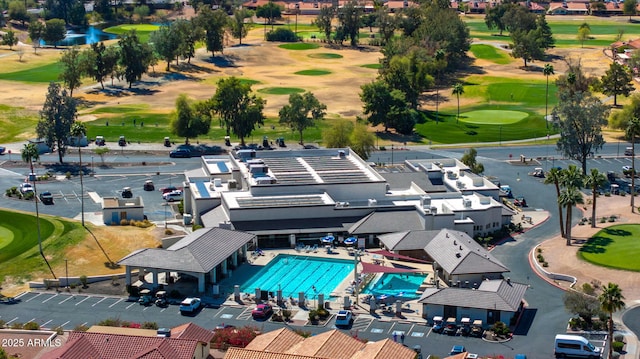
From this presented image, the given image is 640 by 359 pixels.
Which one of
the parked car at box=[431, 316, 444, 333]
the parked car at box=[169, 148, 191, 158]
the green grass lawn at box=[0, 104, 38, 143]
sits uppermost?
the green grass lawn at box=[0, 104, 38, 143]

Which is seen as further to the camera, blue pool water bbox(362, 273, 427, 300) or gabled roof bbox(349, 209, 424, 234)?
gabled roof bbox(349, 209, 424, 234)

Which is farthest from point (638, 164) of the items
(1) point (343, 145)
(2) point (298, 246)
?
(2) point (298, 246)

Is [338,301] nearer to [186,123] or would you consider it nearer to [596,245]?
[596,245]

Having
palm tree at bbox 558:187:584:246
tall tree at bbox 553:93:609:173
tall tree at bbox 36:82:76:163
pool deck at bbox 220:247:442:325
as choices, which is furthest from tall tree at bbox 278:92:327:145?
palm tree at bbox 558:187:584:246

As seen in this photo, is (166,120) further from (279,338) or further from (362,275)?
(279,338)

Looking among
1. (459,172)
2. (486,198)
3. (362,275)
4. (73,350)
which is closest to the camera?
(73,350)

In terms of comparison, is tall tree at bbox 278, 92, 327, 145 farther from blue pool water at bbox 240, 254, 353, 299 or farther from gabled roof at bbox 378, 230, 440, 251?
blue pool water at bbox 240, 254, 353, 299
